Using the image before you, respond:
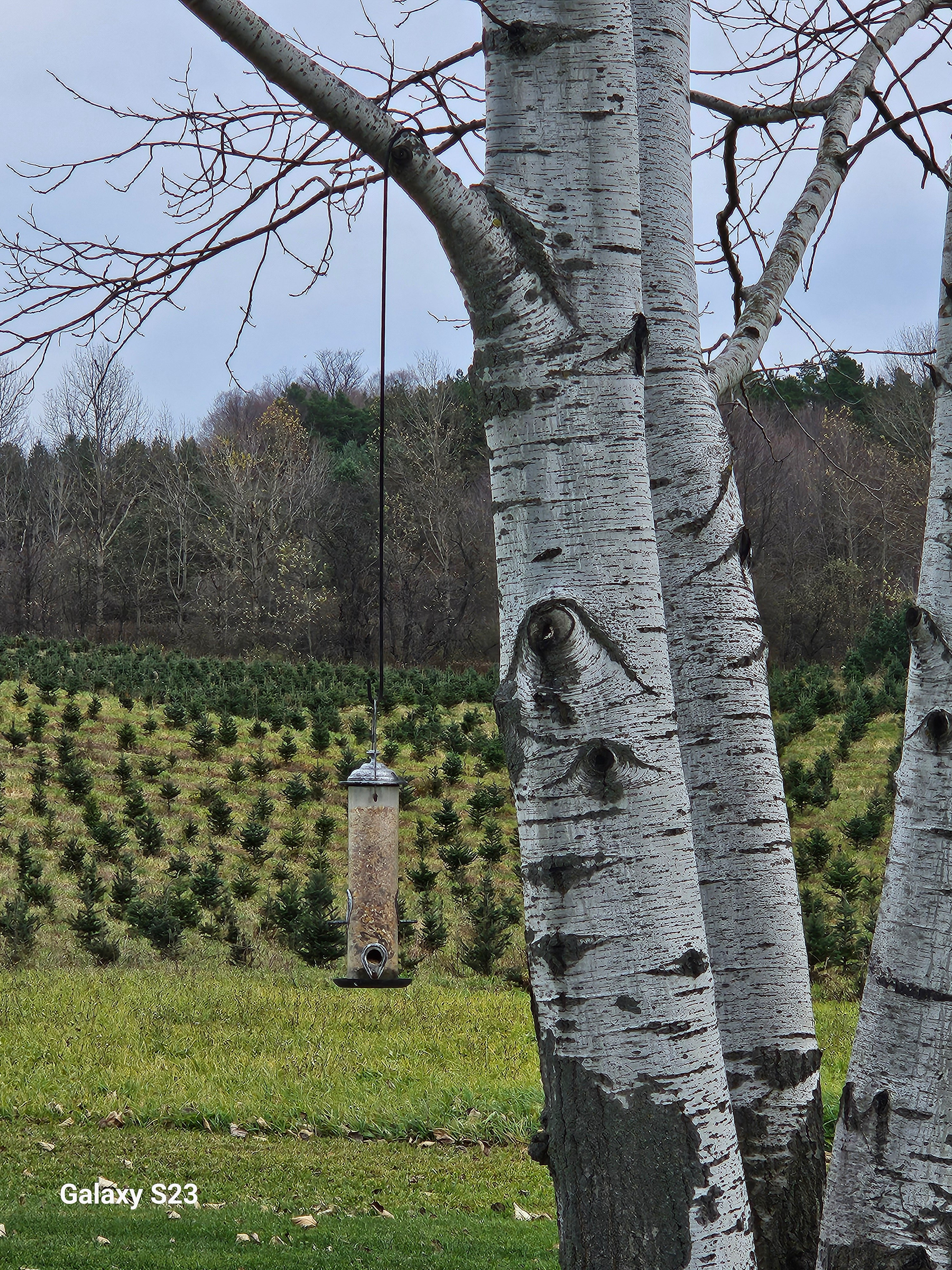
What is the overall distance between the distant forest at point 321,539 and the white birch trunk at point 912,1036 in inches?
1169

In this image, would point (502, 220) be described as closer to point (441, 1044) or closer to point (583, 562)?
point (583, 562)

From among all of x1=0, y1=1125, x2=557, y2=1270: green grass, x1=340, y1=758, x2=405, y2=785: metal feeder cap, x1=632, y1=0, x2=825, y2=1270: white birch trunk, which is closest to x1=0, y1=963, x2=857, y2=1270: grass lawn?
x1=0, y1=1125, x2=557, y2=1270: green grass

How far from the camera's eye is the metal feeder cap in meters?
4.23

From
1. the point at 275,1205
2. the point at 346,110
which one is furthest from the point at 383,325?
the point at 275,1205

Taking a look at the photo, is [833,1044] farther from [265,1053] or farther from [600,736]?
[600,736]

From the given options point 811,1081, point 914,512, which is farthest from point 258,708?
point 811,1081

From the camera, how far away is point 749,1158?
81.7 inches

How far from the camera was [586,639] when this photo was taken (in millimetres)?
1616

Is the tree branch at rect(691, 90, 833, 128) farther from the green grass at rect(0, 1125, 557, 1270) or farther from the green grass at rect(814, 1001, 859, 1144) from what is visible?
the green grass at rect(814, 1001, 859, 1144)

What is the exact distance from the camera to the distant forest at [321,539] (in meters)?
33.0

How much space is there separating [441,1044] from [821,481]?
2765 centimetres

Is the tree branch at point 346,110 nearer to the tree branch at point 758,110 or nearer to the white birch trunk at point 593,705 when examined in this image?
the white birch trunk at point 593,705

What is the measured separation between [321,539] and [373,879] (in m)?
33.6

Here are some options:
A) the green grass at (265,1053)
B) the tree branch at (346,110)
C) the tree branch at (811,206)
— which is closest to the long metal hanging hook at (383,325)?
the tree branch at (346,110)
